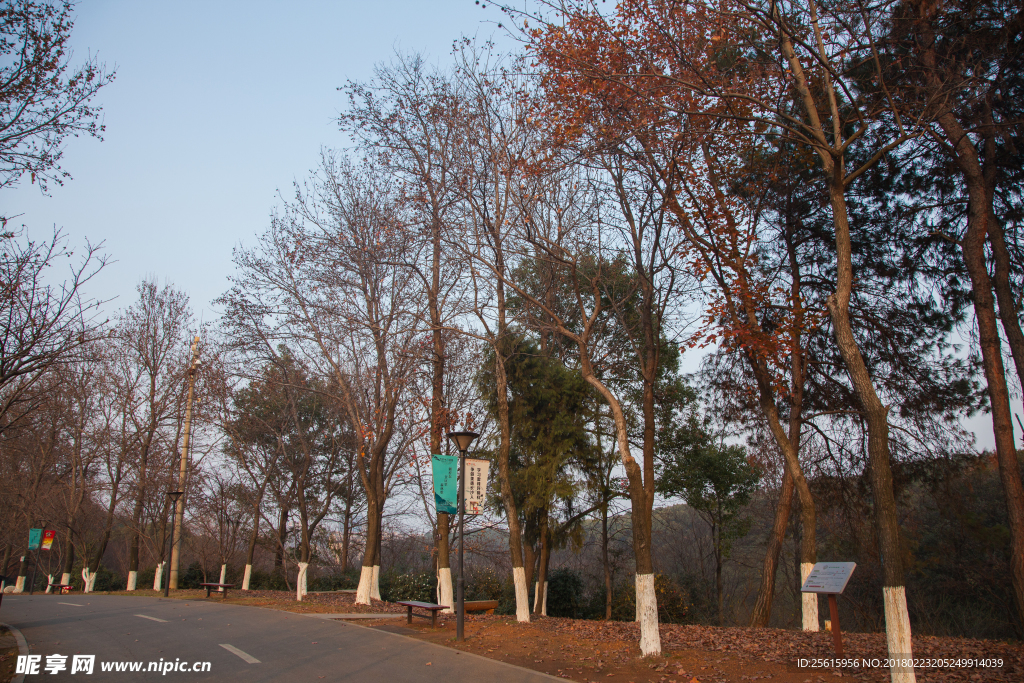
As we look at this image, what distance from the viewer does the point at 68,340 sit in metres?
9.46

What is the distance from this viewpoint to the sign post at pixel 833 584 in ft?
27.5

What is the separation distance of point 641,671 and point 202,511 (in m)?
26.0

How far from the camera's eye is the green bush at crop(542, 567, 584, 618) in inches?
846

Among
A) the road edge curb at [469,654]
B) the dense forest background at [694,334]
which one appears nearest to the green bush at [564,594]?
the dense forest background at [694,334]

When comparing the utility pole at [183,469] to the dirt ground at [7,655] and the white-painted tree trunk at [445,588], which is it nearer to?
the white-painted tree trunk at [445,588]

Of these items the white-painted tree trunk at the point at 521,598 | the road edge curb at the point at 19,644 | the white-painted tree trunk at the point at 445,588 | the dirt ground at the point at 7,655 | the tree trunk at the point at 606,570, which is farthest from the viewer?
the tree trunk at the point at 606,570

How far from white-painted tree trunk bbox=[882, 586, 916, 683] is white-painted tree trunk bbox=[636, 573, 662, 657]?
3257mm

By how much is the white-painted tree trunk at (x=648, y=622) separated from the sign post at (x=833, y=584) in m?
2.23

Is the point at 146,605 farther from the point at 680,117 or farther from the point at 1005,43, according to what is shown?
the point at 1005,43

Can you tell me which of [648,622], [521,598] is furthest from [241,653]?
[521,598]

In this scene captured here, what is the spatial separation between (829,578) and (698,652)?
238cm

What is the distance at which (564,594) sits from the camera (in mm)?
21609

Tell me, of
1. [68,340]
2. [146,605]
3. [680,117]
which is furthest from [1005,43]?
[146,605]

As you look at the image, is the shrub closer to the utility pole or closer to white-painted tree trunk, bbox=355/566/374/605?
the utility pole
